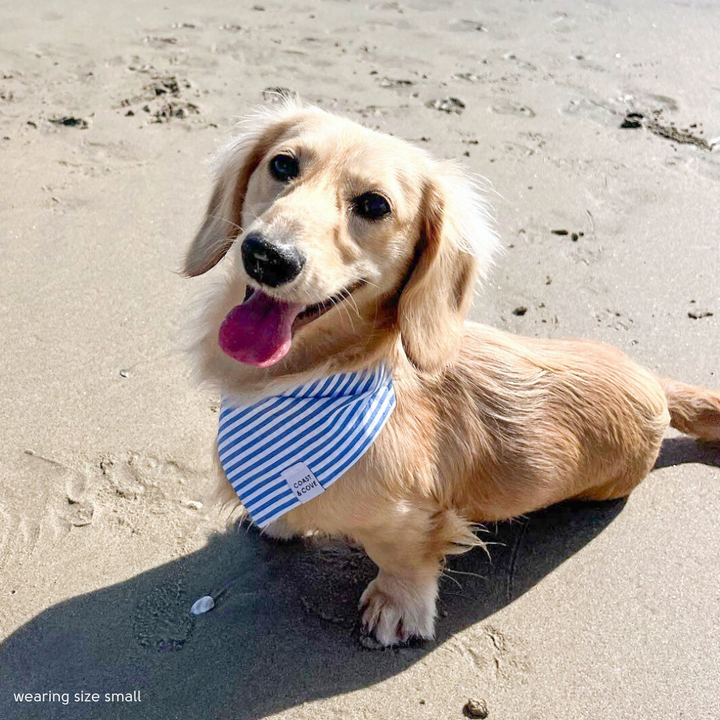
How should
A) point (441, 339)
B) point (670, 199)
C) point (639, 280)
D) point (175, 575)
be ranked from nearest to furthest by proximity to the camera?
point (441, 339), point (175, 575), point (639, 280), point (670, 199)

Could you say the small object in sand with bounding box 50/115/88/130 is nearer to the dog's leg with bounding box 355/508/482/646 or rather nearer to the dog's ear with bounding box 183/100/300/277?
the dog's ear with bounding box 183/100/300/277

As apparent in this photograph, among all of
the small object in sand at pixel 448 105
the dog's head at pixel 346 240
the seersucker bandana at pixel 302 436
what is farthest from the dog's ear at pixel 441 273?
the small object in sand at pixel 448 105

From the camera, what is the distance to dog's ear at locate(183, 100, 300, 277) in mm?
2441

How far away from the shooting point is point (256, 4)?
19.5 ft

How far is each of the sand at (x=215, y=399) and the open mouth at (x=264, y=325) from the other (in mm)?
904

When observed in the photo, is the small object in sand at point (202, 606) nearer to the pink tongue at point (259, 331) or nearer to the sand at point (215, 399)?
the sand at point (215, 399)

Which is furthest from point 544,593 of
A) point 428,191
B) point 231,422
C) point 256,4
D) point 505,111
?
point 256,4

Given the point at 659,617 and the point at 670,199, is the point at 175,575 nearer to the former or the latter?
the point at 659,617

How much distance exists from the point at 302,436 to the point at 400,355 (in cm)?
39

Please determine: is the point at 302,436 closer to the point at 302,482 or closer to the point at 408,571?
the point at 302,482

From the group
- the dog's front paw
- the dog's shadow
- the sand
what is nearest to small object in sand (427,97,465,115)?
the sand

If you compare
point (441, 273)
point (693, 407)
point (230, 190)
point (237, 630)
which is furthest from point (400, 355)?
point (693, 407)

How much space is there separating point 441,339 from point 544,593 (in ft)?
3.40

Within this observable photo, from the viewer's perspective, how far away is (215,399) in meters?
3.14
